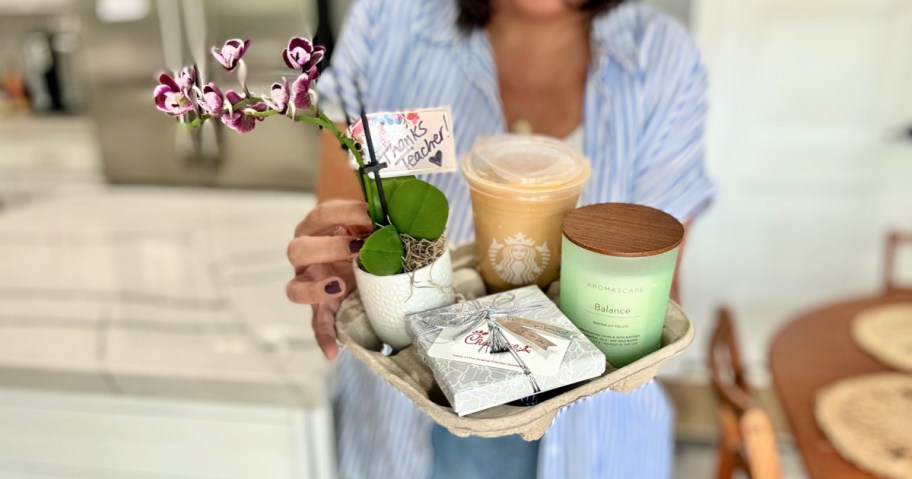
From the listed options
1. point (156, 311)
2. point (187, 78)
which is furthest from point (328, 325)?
point (156, 311)

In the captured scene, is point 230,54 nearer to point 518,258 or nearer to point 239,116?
point 239,116

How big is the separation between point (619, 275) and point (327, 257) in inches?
8.8

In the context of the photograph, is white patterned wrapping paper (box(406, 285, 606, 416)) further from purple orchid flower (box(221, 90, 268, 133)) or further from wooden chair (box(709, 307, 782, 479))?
wooden chair (box(709, 307, 782, 479))

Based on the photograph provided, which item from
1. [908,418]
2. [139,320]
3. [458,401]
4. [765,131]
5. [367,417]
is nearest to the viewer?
[458,401]

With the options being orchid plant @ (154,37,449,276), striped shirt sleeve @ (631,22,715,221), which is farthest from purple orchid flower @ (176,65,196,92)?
striped shirt sleeve @ (631,22,715,221)

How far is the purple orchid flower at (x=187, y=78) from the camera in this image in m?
0.37

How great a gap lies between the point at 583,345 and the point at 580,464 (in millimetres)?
450

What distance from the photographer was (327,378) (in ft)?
3.39

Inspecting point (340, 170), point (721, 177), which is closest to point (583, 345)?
point (340, 170)

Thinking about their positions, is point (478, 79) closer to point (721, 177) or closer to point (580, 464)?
point (580, 464)

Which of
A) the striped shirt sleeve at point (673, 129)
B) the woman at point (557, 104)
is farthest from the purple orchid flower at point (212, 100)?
the striped shirt sleeve at point (673, 129)

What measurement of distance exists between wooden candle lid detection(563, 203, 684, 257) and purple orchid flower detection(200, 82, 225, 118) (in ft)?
0.80

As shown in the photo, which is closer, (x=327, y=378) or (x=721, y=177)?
(x=327, y=378)

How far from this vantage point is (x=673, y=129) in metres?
0.75
